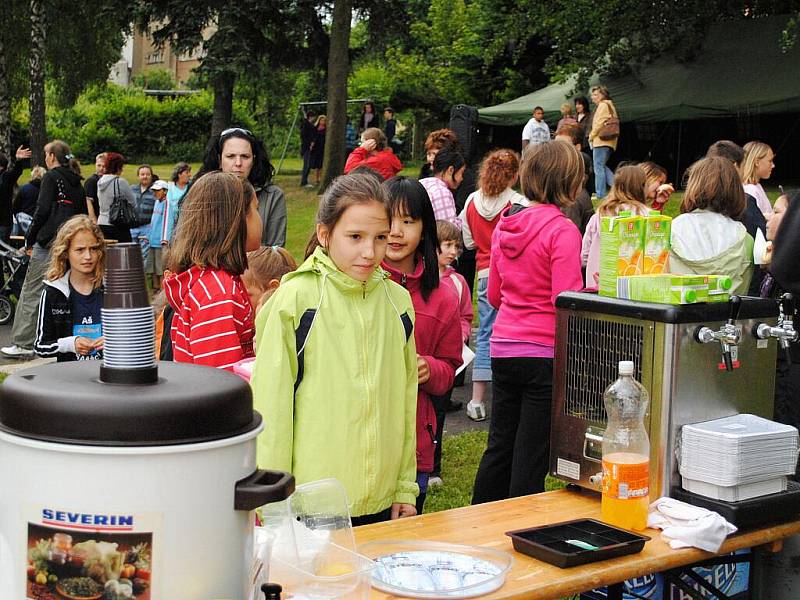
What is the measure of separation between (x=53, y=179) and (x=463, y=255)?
14.5ft

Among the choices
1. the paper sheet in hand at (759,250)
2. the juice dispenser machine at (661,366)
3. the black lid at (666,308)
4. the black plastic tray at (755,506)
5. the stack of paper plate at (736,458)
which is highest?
the paper sheet in hand at (759,250)

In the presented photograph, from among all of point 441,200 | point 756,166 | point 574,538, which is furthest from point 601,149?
point 574,538

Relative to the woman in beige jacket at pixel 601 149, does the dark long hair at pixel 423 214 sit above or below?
below

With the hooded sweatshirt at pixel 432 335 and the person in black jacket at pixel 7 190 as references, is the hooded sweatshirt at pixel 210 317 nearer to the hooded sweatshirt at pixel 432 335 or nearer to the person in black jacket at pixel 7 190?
the hooded sweatshirt at pixel 432 335

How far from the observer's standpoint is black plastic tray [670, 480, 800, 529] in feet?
9.71

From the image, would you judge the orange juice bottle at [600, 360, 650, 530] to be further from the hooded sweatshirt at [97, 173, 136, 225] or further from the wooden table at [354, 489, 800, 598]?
the hooded sweatshirt at [97, 173, 136, 225]

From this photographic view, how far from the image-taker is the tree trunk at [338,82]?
20.7 metres

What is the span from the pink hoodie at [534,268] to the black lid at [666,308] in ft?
4.07

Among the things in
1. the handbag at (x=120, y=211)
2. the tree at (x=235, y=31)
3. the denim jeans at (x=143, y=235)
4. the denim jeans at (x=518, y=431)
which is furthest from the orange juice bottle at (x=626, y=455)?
the tree at (x=235, y=31)

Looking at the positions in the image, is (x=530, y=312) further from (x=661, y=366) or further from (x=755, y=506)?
(x=755, y=506)

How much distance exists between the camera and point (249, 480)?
180cm

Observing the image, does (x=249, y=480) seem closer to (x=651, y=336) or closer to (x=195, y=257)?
(x=651, y=336)

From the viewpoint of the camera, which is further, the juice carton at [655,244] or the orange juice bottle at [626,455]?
the juice carton at [655,244]

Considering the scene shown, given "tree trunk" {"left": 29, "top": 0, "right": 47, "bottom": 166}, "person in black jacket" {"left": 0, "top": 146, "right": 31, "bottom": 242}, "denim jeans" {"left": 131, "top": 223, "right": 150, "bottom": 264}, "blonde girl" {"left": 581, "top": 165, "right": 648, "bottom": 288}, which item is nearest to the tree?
"tree trunk" {"left": 29, "top": 0, "right": 47, "bottom": 166}
